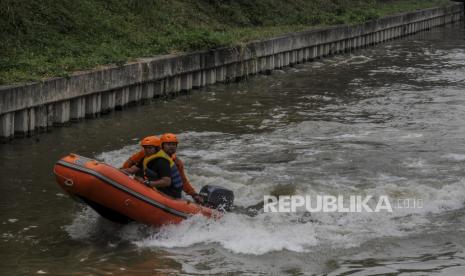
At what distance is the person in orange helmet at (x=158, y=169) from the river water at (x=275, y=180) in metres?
0.71

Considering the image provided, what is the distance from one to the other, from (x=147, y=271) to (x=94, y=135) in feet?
30.4

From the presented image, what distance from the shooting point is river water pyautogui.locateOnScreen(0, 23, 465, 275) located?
13.0 meters

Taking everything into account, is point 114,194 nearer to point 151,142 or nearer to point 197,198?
point 151,142

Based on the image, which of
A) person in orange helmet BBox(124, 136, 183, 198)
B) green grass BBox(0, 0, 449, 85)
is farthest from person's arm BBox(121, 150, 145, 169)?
green grass BBox(0, 0, 449, 85)

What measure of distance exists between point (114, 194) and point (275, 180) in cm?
499

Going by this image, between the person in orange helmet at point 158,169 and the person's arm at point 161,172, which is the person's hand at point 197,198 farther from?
the person's arm at point 161,172

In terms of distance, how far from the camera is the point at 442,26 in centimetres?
5906

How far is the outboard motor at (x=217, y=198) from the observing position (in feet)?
48.6

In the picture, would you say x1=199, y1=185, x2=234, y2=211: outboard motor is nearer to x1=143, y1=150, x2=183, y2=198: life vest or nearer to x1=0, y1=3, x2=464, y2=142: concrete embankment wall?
x1=143, y1=150, x2=183, y2=198: life vest

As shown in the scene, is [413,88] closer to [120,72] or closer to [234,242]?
[120,72]

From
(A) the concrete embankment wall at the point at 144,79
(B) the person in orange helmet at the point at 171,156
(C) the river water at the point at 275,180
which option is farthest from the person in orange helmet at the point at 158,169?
(A) the concrete embankment wall at the point at 144,79

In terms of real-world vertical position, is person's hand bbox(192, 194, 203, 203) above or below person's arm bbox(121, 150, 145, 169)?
below

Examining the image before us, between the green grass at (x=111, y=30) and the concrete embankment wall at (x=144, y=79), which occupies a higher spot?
the green grass at (x=111, y=30)

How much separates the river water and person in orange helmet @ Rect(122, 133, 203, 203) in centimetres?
91
